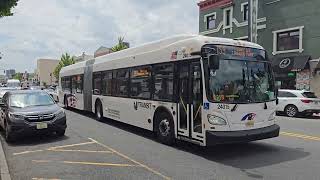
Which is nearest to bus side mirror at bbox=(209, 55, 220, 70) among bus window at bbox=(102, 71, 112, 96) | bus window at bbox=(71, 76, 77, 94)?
bus window at bbox=(102, 71, 112, 96)

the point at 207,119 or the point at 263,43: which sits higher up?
the point at 263,43

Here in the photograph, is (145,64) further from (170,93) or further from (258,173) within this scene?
(258,173)

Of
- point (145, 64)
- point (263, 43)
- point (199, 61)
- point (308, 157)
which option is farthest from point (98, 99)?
point (263, 43)

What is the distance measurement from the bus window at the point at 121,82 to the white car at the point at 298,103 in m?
11.0

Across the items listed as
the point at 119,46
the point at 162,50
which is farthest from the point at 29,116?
the point at 119,46

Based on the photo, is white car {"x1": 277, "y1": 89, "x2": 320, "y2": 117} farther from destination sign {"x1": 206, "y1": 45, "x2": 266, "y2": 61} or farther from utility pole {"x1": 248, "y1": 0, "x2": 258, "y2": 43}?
destination sign {"x1": 206, "y1": 45, "x2": 266, "y2": 61}

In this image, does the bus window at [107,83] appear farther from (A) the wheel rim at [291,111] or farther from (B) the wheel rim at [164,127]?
(A) the wheel rim at [291,111]

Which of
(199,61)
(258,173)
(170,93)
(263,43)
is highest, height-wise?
(263,43)

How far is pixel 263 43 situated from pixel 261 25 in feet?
4.80

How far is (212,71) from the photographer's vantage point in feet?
30.1

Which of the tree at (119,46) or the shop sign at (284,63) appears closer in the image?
the shop sign at (284,63)

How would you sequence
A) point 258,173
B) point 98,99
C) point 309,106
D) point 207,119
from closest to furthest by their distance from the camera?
point 258,173 < point 207,119 < point 98,99 < point 309,106

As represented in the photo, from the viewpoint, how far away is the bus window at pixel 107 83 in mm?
15938

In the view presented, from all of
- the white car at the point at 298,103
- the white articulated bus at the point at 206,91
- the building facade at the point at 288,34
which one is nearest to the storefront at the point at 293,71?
the building facade at the point at 288,34
